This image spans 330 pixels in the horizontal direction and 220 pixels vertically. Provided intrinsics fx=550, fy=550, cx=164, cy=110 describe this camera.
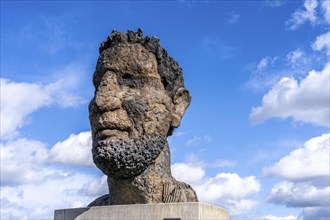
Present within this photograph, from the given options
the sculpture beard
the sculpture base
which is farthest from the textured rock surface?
the sculpture base

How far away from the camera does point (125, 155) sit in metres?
9.24

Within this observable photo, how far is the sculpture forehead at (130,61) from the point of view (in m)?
9.80

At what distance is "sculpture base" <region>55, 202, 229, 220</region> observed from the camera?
8.38 metres

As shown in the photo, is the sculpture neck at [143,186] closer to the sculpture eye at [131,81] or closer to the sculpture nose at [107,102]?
the sculpture nose at [107,102]

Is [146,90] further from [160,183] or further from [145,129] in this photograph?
[160,183]

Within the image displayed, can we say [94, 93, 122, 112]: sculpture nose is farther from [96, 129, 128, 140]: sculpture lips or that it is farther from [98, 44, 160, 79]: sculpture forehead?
[98, 44, 160, 79]: sculpture forehead

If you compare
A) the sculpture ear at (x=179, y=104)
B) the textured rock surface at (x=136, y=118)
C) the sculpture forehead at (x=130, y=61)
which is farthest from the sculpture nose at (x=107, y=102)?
the sculpture ear at (x=179, y=104)

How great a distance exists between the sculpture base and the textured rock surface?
593 mm

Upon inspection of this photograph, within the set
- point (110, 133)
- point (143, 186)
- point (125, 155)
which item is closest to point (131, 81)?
point (110, 133)

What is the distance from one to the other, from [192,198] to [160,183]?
29.2 inches

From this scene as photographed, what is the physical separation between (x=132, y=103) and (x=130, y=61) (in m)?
0.80

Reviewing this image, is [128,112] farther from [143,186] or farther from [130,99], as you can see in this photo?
[143,186]

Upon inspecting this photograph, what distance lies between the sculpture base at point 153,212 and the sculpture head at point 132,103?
75 centimetres

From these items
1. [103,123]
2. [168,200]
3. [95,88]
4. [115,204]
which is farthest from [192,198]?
[95,88]
